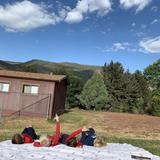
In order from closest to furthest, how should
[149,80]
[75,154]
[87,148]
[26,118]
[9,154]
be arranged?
[9,154] < [75,154] < [87,148] < [26,118] < [149,80]

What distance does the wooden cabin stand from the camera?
25.4 metres

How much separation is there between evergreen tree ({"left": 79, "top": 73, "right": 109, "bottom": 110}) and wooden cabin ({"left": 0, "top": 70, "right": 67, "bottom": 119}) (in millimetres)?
19105

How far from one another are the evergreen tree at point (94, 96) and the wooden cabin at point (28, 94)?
19.1 meters

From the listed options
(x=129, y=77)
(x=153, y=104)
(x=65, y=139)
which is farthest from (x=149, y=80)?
(x=65, y=139)

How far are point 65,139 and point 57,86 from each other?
16903 millimetres

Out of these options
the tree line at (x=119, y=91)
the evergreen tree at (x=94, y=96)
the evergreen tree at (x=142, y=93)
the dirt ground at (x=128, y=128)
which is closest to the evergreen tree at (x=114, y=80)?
the tree line at (x=119, y=91)

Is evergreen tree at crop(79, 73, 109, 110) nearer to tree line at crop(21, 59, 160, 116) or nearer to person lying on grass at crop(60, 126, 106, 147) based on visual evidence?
tree line at crop(21, 59, 160, 116)

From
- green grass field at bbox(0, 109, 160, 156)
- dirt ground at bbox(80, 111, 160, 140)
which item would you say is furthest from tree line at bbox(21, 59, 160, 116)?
green grass field at bbox(0, 109, 160, 156)

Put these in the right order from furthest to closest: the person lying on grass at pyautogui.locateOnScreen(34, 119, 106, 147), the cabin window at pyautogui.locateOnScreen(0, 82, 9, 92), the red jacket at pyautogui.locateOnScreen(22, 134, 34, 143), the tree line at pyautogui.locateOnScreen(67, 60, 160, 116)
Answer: the tree line at pyautogui.locateOnScreen(67, 60, 160, 116) < the cabin window at pyautogui.locateOnScreen(0, 82, 9, 92) < the red jacket at pyautogui.locateOnScreen(22, 134, 34, 143) < the person lying on grass at pyautogui.locateOnScreen(34, 119, 106, 147)

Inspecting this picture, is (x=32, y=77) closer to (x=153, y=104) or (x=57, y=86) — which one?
(x=57, y=86)

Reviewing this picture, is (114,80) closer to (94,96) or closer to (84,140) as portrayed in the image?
(94,96)

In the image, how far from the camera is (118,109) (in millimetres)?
49156

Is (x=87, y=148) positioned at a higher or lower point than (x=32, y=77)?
lower

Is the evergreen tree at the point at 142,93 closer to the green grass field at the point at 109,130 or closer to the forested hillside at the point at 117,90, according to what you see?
the forested hillside at the point at 117,90
